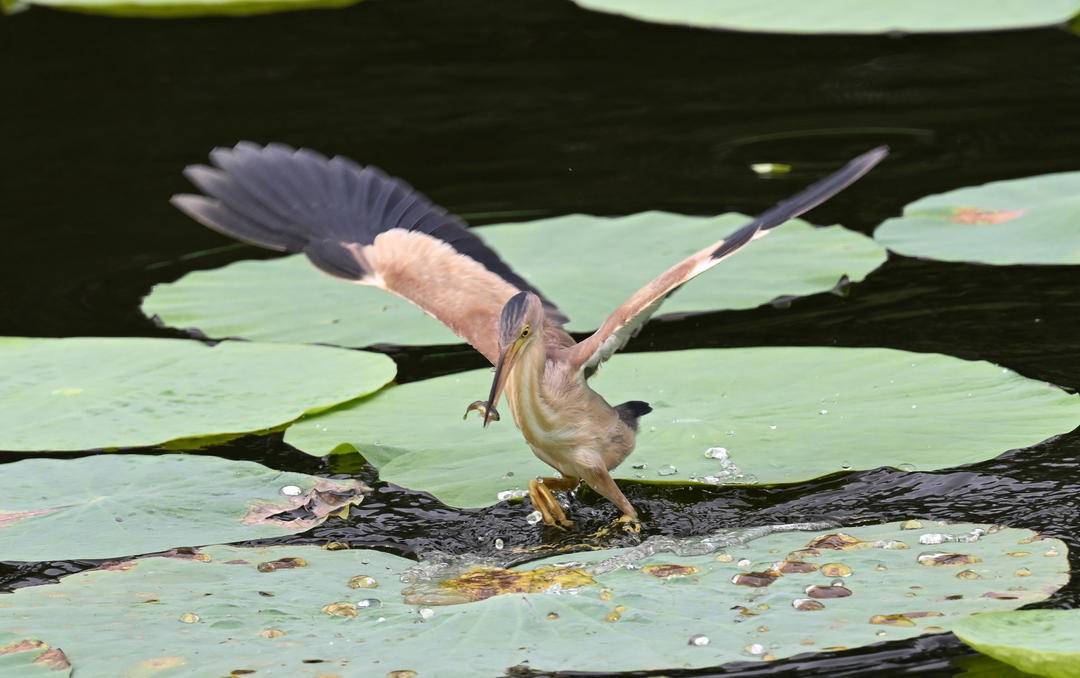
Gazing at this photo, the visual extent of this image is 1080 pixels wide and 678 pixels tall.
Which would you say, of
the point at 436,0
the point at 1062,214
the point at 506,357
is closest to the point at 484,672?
the point at 506,357

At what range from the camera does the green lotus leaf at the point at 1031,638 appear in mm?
2594

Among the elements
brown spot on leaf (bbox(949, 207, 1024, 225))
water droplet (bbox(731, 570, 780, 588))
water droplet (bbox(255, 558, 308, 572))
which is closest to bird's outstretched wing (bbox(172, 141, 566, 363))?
→ water droplet (bbox(255, 558, 308, 572))

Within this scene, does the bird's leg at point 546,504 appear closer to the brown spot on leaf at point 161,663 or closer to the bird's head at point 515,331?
the bird's head at point 515,331

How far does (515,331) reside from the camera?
3438 millimetres

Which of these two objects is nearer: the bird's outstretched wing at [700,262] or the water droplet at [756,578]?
the water droplet at [756,578]

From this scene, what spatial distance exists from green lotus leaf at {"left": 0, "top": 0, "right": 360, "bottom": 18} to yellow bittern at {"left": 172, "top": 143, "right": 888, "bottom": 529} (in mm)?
3829

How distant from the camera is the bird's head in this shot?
135 inches

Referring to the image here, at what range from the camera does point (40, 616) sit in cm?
305

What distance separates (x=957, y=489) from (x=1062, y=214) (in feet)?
5.84

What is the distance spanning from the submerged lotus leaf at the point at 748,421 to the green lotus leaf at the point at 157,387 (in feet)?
0.33

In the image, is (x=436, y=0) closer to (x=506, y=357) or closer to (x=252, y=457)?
(x=252, y=457)

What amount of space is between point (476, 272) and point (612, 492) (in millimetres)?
924

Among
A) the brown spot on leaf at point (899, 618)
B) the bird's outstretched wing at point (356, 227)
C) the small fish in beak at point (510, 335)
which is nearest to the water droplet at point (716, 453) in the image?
the small fish in beak at point (510, 335)

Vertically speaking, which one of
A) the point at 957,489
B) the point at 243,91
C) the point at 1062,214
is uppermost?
the point at 243,91
